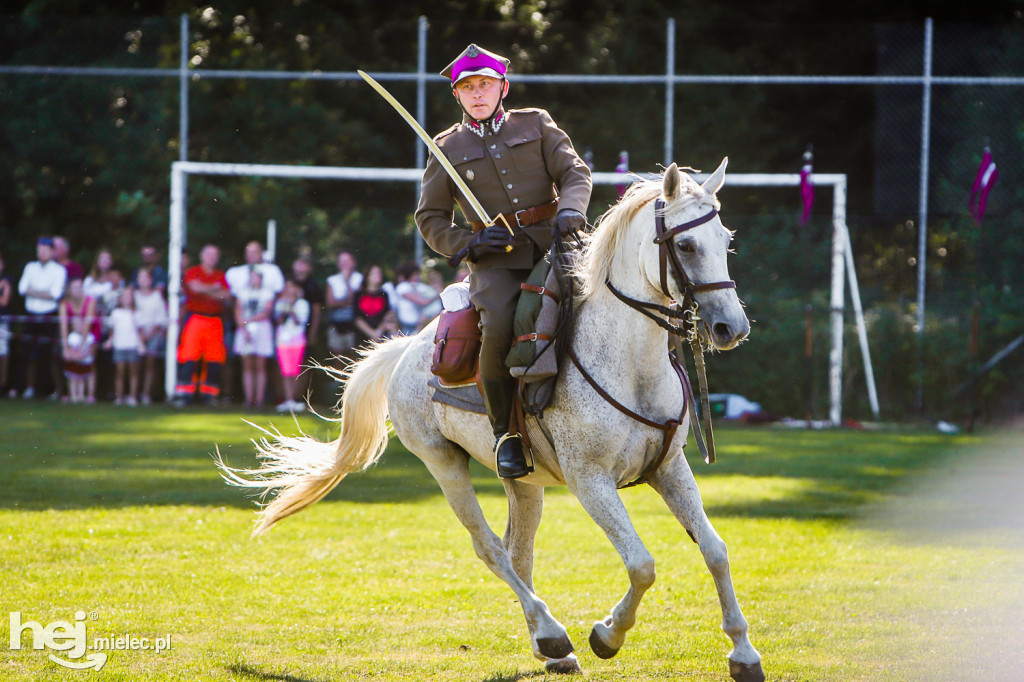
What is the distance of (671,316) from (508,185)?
3.69 ft

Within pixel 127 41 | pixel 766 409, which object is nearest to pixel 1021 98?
pixel 766 409

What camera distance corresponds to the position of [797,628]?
5949 millimetres

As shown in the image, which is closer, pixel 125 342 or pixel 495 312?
pixel 495 312

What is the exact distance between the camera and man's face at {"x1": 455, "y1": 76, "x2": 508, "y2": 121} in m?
5.25

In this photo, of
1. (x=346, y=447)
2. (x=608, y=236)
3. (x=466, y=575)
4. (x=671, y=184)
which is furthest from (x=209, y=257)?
(x=671, y=184)

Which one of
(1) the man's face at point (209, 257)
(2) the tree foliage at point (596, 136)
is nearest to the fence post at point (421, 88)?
(2) the tree foliage at point (596, 136)

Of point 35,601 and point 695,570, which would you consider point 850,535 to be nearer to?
point 695,570

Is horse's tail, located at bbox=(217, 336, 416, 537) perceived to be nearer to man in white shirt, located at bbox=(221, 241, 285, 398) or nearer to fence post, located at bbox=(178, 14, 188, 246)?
man in white shirt, located at bbox=(221, 241, 285, 398)

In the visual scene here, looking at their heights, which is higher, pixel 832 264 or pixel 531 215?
pixel 832 264

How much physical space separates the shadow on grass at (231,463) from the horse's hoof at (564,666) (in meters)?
4.34

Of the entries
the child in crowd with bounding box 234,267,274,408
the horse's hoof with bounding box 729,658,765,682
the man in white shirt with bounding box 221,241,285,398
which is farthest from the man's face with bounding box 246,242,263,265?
the horse's hoof with bounding box 729,658,765,682

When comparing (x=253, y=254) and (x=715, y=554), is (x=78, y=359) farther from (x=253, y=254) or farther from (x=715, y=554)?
(x=715, y=554)

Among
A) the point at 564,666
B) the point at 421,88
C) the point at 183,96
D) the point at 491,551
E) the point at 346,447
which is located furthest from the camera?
the point at 183,96

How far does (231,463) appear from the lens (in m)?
11.2
